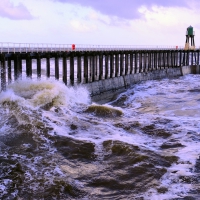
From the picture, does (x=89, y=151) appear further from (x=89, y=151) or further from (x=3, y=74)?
(x=3, y=74)

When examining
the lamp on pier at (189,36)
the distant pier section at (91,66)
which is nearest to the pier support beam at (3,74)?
the distant pier section at (91,66)

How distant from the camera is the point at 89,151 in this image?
→ 36.7 ft

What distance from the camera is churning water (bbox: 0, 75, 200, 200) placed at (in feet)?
27.7

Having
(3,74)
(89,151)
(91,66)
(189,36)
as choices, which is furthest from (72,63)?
(189,36)

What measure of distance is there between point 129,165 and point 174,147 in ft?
8.50

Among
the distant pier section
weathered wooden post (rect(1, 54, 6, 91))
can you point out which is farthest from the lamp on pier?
weathered wooden post (rect(1, 54, 6, 91))

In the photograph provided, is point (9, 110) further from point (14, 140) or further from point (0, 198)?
point (0, 198)

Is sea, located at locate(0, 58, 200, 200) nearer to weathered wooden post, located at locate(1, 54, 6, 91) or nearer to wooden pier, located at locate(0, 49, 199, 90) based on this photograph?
weathered wooden post, located at locate(1, 54, 6, 91)

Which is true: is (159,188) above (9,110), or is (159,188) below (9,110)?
below

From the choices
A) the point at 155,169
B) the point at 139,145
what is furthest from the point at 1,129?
the point at 155,169

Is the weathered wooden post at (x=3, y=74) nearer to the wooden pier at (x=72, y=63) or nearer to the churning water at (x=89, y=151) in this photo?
the wooden pier at (x=72, y=63)

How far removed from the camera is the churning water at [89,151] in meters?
8.45

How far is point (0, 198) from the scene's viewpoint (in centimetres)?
779

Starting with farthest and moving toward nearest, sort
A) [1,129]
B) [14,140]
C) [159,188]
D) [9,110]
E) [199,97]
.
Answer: [199,97], [9,110], [1,129], [14,140], [159,188]
